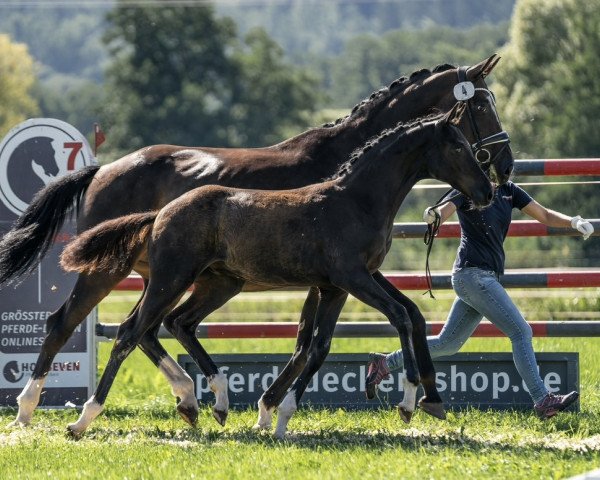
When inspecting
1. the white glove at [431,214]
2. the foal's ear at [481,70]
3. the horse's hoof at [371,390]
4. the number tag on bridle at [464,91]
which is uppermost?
the foal's ear at [481,70]

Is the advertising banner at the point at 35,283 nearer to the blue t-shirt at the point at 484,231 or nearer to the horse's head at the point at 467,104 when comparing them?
the horse's head at the point at 467,104

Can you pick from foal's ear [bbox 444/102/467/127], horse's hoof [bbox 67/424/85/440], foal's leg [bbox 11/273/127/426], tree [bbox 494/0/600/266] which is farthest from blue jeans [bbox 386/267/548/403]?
tree [bbox 494/0/600/266]

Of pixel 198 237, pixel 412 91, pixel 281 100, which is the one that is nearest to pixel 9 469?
pixel 198 237

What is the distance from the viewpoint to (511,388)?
980 centimetres

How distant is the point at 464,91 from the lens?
363 inches

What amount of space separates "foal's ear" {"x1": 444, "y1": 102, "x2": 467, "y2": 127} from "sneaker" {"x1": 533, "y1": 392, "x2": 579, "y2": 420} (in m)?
1.90

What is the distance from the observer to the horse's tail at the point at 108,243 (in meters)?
8.77

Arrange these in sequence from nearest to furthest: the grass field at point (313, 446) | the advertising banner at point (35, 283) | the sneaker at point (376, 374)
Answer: the grass field at point (313, 446)
the sneaker at point (376, 374)
the advertising banner at point (35, 283)

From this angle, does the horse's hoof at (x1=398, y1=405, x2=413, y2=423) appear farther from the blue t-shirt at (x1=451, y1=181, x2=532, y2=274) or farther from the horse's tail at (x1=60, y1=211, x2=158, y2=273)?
the horse's tail at (x1=60, y1=211, x2=158, y2=273)

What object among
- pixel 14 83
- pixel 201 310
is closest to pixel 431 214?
pixel 201 310

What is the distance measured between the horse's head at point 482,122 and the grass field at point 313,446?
5.77 feet

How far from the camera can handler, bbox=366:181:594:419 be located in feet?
28.9

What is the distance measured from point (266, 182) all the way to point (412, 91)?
1.25 m

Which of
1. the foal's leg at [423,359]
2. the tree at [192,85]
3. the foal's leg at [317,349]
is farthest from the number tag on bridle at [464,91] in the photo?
the tree at [192,85]
